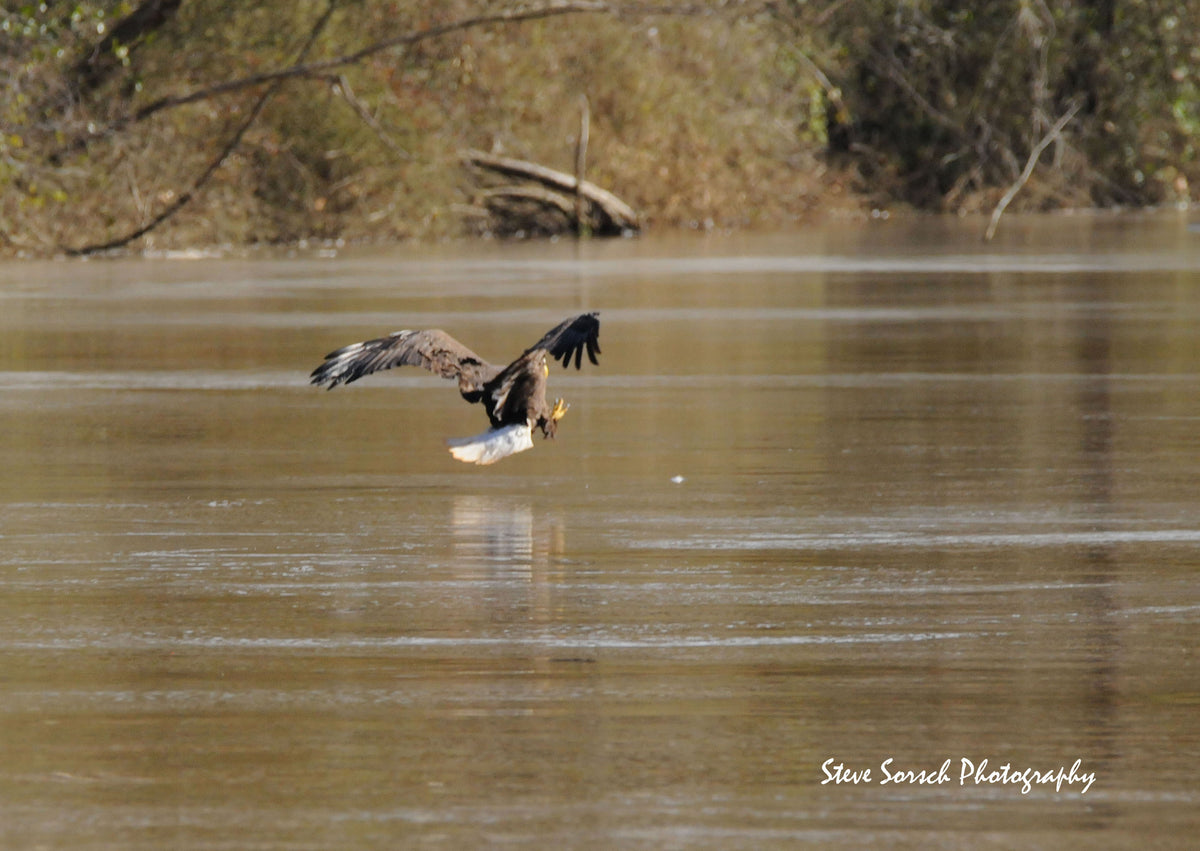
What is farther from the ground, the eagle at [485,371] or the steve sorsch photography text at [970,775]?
the eagle at [485,371]

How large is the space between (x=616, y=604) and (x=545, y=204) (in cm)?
2782

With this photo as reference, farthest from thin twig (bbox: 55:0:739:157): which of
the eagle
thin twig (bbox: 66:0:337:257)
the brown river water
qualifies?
the eagle

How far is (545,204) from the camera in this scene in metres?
34.2

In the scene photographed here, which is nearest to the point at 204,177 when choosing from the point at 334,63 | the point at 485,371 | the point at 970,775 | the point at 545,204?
the point at 334,63

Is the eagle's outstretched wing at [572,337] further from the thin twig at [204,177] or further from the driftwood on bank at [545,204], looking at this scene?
the driftwood on bank at [545,204]

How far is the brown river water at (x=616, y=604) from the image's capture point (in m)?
4.55

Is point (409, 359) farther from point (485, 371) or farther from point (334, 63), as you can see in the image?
point (334, 63)

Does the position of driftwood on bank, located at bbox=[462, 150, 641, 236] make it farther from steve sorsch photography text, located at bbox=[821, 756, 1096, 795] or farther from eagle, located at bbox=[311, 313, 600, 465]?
steve sorsch photography text, located at bbox=[821, 756, 1096, 795]

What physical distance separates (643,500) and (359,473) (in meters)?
1.31

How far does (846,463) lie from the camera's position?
31.6 ft

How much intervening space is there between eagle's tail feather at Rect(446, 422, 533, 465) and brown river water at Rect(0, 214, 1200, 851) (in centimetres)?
24

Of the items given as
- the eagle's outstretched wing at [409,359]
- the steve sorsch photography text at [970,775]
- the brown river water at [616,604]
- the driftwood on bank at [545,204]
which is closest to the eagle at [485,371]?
the eagle's outstretched wing at [409,359]

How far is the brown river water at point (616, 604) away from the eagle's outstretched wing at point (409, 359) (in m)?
0.44

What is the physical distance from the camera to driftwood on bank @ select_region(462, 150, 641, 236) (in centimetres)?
3369
